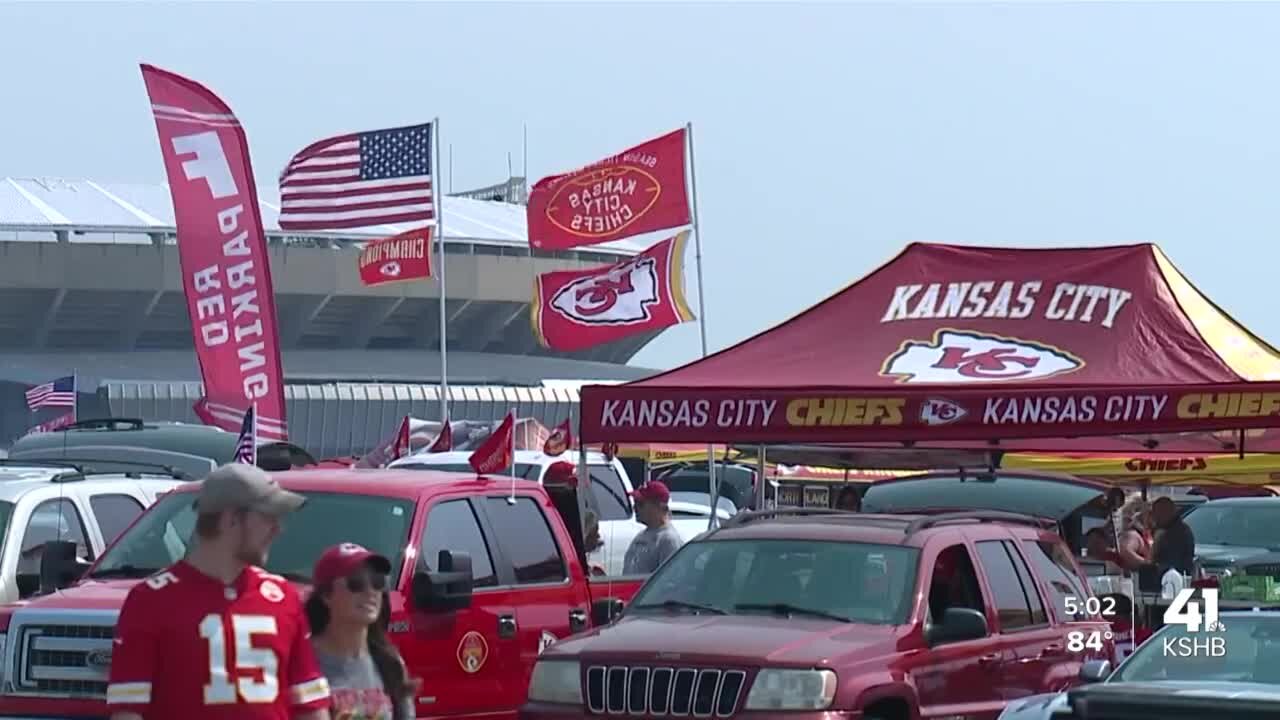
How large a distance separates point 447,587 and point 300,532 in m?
0.93

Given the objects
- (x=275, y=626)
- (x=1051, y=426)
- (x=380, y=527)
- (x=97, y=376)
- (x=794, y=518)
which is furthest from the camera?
(x=97, y=376)

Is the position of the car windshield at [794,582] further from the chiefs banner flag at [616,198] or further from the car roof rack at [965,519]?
the chiefs banner flag at [616,198]

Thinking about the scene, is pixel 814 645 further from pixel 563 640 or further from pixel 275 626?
pixel 275 626

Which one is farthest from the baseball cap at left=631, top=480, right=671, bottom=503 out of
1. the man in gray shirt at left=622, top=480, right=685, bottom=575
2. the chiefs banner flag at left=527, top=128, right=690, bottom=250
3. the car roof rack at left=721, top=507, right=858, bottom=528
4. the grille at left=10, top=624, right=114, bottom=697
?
the chiefs banner flag at left=527, top=128, right=690, bottom=250

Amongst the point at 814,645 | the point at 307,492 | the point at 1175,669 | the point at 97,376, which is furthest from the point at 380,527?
the point at 97,376

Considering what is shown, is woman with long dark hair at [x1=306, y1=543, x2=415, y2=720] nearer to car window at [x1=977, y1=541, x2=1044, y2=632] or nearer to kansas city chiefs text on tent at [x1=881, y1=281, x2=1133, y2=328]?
car window at [x1=977, y1=541, x2=1044, y2=632]

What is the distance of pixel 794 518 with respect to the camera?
12039 mm

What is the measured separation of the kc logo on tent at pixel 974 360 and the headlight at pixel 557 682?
3.86 m

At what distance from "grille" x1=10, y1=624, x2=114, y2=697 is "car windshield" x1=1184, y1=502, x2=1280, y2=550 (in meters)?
15.5

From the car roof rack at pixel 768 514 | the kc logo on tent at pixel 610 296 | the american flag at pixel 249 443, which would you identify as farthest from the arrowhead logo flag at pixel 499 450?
the kc logo on tent at pixel 610 296

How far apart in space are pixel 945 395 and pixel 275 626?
8036 mm

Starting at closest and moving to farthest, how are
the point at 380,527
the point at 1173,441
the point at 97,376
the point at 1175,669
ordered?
the point at 1175,669 < the point at 380,527 < the point at 1173,441 < the point at 97,376

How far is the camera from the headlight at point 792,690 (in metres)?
10.1

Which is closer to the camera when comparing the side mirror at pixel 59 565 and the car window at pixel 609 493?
the side mirror at pixel 59 565
